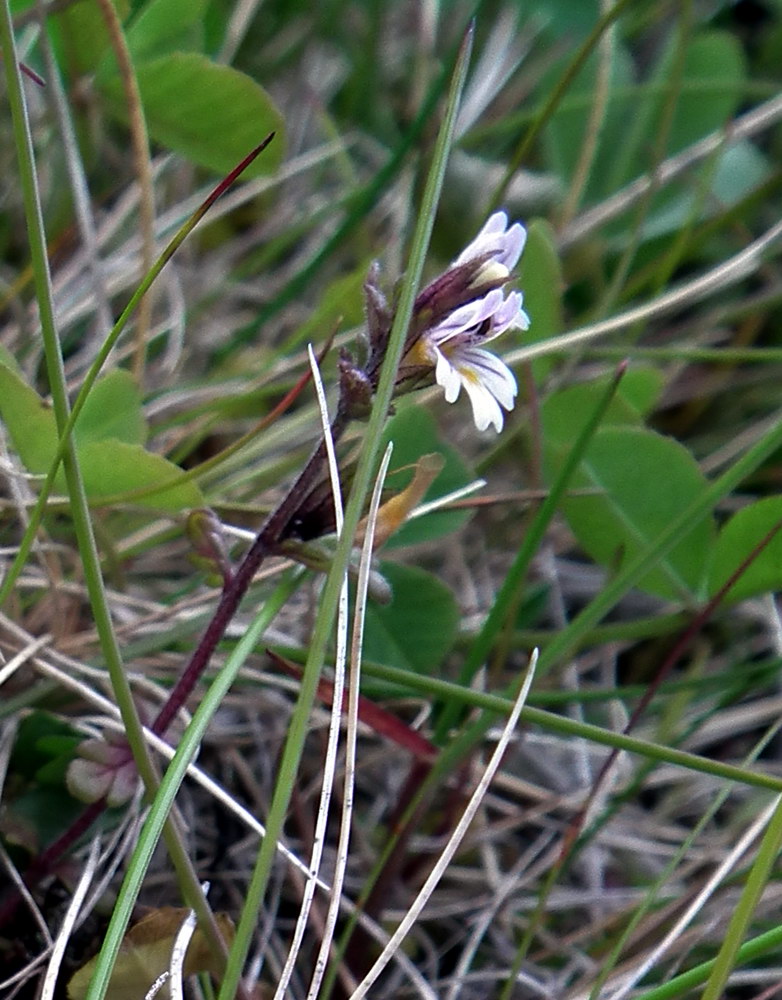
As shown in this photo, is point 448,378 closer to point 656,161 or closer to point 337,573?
point 337,573

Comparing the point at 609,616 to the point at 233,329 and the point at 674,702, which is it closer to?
the point at 674,702

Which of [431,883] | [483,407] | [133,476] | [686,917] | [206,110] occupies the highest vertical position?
[206,110]

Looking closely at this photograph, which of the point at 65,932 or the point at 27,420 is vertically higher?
the point at 27,420

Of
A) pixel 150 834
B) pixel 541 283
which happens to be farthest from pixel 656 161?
pixel 150 834

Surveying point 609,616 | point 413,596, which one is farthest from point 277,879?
point 609,616

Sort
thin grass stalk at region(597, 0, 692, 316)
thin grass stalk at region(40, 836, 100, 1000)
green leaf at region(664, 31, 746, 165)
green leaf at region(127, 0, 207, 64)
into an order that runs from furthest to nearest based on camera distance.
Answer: green leaf at region(664, 31, 746, 165), thin grass stalk at region(597, 0, 692, 316), green leaf at region(127, 0, 207, 64), thin grass stalk at region(40, 836, 100, 1000)

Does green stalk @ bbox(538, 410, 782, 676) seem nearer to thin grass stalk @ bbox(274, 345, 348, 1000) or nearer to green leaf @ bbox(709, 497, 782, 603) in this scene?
green leaf @ bbox(709, 497, 782, 603)

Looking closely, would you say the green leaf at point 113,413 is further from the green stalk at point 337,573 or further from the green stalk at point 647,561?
the green stalk at point 647,561

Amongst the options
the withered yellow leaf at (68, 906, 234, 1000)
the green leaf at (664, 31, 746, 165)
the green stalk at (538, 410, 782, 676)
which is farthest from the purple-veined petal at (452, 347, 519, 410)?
the green leaf at (664, 31, 746, 165)
